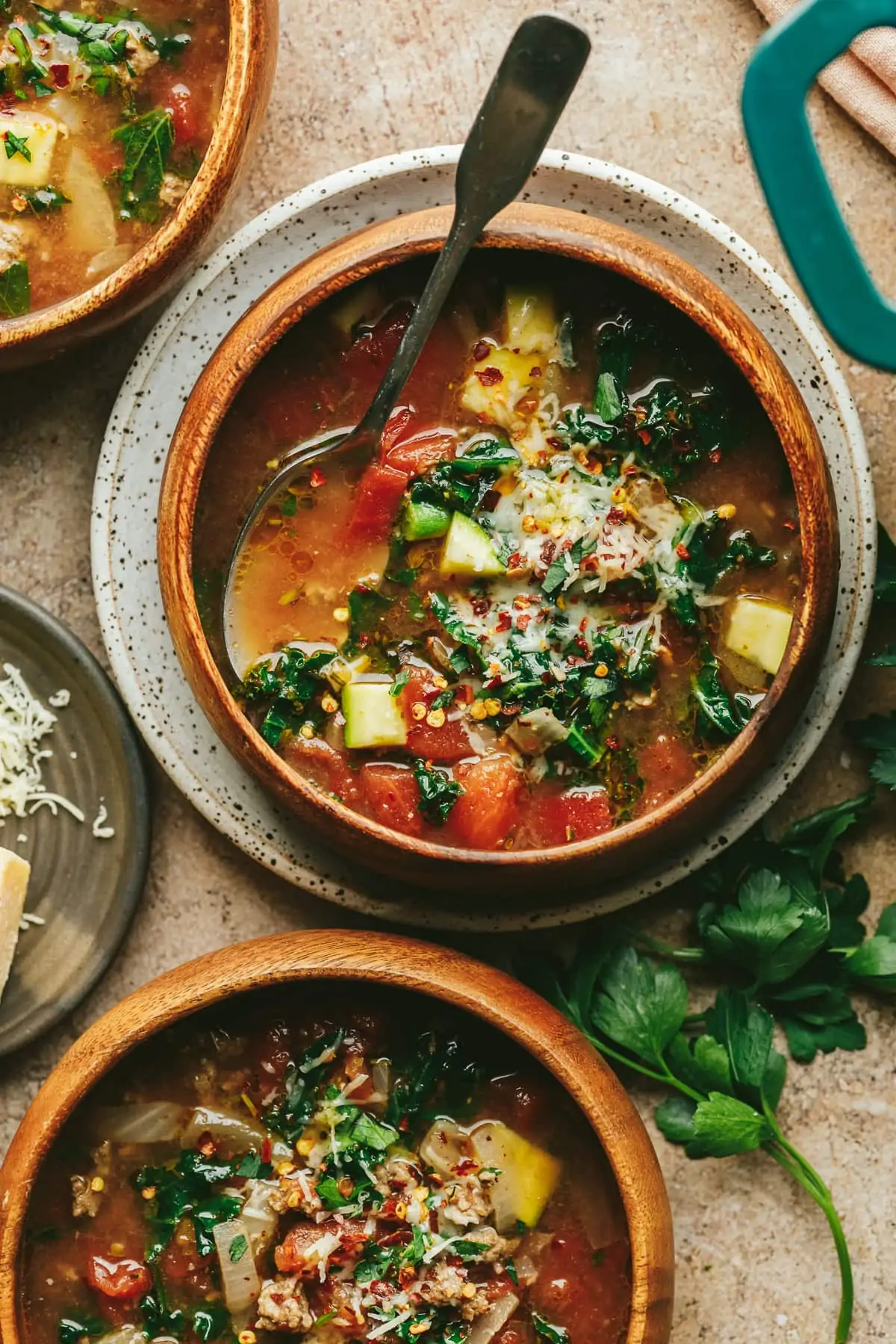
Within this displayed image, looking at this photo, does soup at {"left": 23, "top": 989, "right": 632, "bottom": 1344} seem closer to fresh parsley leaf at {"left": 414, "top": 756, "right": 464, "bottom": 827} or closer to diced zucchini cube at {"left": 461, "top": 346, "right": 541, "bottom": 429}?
fresh parsley leaf at {"left": 414, "top": 756, "right": 464, "bottom": 827}

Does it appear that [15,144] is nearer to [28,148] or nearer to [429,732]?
[28,148]

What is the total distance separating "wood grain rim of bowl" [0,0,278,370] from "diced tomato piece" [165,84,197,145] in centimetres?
13

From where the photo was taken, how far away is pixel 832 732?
3.09m

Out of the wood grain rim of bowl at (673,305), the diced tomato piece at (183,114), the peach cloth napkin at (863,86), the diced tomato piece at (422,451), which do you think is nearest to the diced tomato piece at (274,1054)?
the wood grain rim of bowl at (673,305)

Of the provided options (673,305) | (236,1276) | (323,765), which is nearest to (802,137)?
(673,305)

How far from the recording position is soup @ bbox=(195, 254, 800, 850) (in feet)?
8.85

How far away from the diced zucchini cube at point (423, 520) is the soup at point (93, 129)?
31.0 inches

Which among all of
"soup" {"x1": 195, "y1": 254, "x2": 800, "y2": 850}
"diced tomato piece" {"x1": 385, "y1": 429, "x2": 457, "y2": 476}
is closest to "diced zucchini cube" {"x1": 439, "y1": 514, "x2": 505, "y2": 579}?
"soup" {"x1": 195, "y1": 254, "x2": 800, "y2": 850}

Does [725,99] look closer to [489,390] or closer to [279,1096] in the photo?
[489,390]

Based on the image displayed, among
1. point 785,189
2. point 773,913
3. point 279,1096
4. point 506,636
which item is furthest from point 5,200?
point 773,913

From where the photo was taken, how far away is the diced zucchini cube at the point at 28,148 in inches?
114

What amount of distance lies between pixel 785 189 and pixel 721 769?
0.99m

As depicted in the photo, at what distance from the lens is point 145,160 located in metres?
2.87

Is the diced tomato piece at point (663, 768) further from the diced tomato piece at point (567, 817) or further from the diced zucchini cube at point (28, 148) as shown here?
the diced zucchini cube at point (28, 148)
